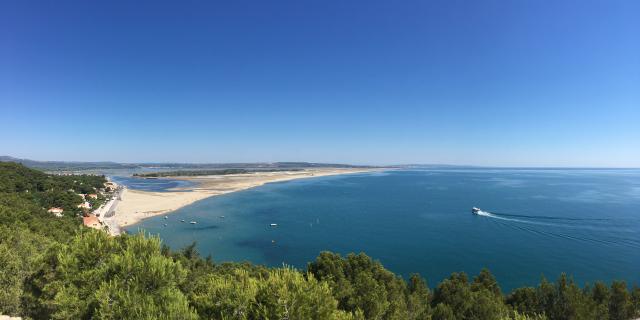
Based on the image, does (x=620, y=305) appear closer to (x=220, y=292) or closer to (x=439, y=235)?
(x=220, y=292)

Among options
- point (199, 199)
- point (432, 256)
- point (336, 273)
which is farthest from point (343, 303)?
point (199, 199)

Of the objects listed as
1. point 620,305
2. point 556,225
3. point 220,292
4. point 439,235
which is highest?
point 220,292

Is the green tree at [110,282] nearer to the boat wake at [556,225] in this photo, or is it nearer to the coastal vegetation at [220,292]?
the coastal vegetation at [220,292]

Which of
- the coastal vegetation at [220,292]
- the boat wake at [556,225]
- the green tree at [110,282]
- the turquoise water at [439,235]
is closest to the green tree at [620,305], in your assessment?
the coastal vegetation at [220,292]

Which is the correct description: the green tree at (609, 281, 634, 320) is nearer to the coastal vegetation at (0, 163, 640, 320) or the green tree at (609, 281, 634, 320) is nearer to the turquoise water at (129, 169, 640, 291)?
the coastal vegetation at (0, 163, 640, 320)

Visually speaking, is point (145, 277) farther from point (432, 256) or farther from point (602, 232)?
point (602, 232)

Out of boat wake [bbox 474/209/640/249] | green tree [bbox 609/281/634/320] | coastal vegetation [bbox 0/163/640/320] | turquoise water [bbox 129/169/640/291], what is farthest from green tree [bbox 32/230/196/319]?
boat wake [bbox 474/209/640/249]

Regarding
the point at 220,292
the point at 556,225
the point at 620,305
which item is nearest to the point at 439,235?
the point at 556,225
